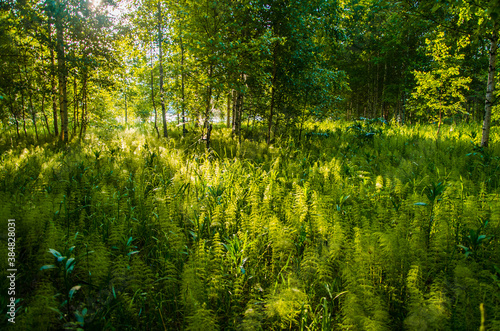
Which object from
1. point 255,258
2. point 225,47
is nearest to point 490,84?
point 225,47

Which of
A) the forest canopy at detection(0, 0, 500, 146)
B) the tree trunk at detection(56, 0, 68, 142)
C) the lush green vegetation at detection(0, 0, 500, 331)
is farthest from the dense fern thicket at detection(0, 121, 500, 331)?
the tree trunk at detection(56, 0, 68, 142)

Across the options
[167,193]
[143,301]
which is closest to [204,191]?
[167,193]

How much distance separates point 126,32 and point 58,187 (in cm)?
755

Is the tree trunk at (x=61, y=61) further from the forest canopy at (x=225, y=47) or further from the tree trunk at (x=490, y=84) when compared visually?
the tree trunk at (x=490, y=84)

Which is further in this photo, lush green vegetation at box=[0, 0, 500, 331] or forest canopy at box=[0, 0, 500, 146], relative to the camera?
forest canopy at box=[0, 0, 500, 146]

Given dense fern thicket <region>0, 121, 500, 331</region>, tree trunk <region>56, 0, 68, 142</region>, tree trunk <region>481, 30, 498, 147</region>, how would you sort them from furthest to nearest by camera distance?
tree trunk <region>56, 0, 68, 142</region> → tree trunk <region>481, 30, 498, 147</region> → dense fern thicket <region>0, 121, 500, 331</region>

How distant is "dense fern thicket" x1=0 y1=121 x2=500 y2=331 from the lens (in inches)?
63.7

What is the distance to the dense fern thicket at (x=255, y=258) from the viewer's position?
1619mm

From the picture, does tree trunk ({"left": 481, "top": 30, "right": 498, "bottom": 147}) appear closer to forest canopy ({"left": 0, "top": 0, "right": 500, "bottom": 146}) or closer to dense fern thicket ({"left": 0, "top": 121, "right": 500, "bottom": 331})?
forest canopy ({"left": 0, "top": 0, "right": 500, "bottom": 146})

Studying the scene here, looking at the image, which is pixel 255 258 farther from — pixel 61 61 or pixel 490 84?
pixel 61 61

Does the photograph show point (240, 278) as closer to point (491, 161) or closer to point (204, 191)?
point (204, 191)

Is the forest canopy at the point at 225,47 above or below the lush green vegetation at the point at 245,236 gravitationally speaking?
above

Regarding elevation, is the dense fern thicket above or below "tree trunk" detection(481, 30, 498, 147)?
below

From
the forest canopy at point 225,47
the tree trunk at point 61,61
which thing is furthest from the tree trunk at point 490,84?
the tree trunk at point 61,61
